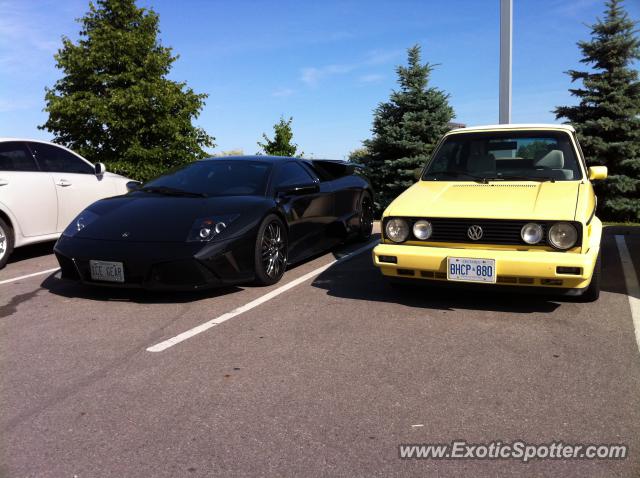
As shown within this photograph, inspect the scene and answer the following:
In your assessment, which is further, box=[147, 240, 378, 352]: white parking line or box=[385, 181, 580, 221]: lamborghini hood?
box=[385, 181, 580, 221]: lamborghini hood

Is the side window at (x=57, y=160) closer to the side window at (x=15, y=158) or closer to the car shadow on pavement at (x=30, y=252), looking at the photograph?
the side window at (x=15, y=158)

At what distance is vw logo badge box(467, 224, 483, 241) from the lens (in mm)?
4312

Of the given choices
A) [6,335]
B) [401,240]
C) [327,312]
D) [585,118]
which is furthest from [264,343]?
[585,118]

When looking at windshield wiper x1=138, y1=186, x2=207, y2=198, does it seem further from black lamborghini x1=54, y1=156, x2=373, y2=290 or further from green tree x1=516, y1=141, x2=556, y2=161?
green tree x1=516, y1=141, x2=556, y2=161

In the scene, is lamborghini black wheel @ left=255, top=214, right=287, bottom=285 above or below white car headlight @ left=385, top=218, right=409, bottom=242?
below

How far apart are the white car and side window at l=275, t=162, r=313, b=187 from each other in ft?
10.1

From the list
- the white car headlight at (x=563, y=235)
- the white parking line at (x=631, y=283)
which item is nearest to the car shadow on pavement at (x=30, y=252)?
the white car headlight at (x=563, y=235)

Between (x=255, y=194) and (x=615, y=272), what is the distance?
374 cm

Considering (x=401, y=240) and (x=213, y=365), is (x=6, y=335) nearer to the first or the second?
(x=213, y=365)

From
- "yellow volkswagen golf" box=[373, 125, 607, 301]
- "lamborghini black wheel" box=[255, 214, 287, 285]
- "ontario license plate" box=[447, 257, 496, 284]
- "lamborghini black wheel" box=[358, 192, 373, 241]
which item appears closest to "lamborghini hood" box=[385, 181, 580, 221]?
"yellow volkswagen golf" box=[373, 125, 607, 301]

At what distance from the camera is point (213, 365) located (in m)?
3.36

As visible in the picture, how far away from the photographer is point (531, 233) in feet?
13.7

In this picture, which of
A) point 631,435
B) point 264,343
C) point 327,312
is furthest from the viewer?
point 327,312

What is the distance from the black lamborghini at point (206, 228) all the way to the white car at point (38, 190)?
5.29 ft
